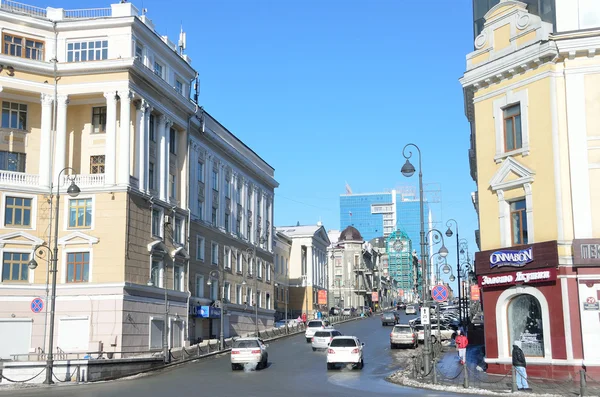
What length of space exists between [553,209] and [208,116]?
131ft

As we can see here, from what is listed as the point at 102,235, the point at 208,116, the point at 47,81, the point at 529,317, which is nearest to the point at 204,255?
the point at 208,116

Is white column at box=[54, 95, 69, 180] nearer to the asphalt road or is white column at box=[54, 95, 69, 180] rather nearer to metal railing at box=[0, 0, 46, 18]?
metal railing at box=[0, 0, 46, 18]

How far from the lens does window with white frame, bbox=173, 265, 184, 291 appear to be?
54.1 meters

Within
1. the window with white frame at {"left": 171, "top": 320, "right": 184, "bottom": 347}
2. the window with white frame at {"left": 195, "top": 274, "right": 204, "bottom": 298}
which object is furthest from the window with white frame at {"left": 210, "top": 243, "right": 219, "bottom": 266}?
the window with white frame at {"left": 171, "top": 320, "right": 184, "bottom": 347}

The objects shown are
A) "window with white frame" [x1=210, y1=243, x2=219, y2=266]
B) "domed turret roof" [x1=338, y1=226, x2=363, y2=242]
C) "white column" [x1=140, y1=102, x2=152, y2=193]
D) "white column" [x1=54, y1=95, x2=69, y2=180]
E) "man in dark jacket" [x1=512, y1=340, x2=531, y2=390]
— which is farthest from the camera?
"domed turret roof" [x1=338, y1=226, x2=363, y2=242]

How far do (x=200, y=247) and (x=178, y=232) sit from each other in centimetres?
627

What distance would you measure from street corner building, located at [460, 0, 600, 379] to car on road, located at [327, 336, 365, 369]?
790cm

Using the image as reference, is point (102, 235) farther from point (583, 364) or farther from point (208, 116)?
point (583, 364)

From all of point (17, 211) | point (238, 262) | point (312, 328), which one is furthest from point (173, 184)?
point (238, 262)

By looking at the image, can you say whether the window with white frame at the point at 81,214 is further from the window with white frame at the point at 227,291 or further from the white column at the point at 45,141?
the window with white frame at the point at 227,291

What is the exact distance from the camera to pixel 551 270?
2775cm

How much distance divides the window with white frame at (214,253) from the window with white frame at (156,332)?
46.6ft

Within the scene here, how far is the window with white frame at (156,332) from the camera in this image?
4900 centimetres

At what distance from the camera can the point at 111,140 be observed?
157 ft
